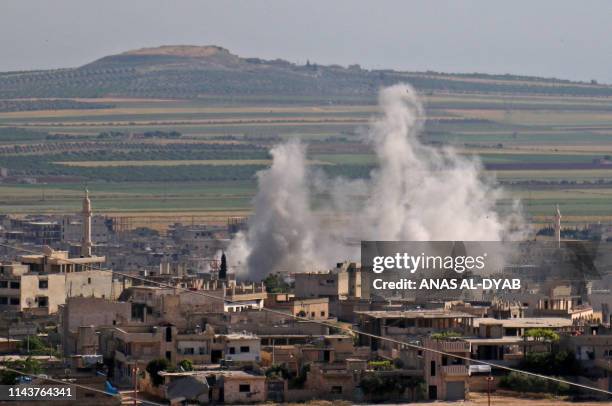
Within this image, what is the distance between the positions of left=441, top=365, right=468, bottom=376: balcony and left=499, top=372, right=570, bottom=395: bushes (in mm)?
858

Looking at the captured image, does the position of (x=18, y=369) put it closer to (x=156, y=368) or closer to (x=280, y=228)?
(x=156, y=368)

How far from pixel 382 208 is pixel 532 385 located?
39.7 metres

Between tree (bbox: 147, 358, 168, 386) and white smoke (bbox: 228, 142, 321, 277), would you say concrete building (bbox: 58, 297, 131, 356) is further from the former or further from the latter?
white smoke (bbox: 228, 142, 321, 277)

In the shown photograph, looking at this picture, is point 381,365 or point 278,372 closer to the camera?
point 278,372

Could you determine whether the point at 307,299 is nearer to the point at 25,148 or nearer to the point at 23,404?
the point at 23,404

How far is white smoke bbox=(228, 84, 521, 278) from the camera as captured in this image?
217ft

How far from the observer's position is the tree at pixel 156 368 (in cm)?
3534

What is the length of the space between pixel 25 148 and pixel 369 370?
130 m

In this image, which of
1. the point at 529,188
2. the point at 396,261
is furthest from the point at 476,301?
the point at 529,188

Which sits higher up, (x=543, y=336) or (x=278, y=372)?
(x=543, y=336)

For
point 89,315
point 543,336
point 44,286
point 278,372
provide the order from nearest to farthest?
point 278,372 < point 543,336 < point 89,315 < point 44,286

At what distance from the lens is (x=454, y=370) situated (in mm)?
35281

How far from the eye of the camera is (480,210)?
2911 inches

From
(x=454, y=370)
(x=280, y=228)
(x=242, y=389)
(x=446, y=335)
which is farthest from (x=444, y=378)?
(x=280, y=228)
